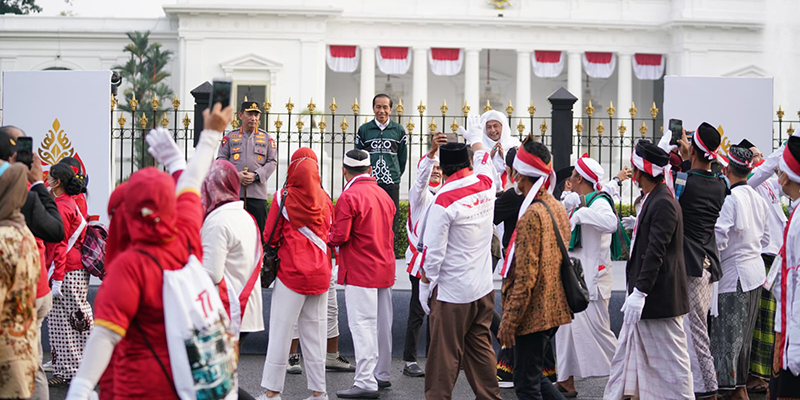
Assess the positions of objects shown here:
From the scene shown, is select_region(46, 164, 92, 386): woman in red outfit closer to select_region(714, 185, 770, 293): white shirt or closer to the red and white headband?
the red and white headband

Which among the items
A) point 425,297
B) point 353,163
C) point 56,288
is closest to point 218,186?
point 353,163

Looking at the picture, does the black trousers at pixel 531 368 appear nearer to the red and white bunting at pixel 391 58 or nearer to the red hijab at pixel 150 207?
the red hijab at pixel 150 207

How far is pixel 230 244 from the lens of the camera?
4.81 metres

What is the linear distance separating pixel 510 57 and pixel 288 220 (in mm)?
36270

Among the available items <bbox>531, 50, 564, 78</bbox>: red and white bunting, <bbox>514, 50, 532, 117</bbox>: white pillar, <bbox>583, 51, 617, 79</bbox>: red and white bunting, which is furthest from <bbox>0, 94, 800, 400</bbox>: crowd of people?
<bbox>583, 51, 617, 79</bbox>: red and white bunting

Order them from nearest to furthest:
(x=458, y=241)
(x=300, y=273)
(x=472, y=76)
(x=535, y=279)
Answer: (x=535, y=279), (x=458, y=241), (x=300, y=273), (x=472, y=76)

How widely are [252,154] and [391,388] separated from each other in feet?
9.78

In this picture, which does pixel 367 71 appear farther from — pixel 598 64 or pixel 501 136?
pixel 501 136

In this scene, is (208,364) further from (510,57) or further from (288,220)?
(510,57)

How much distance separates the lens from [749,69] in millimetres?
38250

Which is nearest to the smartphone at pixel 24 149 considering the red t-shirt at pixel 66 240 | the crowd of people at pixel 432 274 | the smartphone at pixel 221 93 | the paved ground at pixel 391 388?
the crowd of people at pixel 432 274

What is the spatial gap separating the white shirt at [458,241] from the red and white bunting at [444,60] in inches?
1299

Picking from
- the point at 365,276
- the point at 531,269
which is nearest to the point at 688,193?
the point at 531,269

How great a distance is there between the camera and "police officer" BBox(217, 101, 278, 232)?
8.60m
